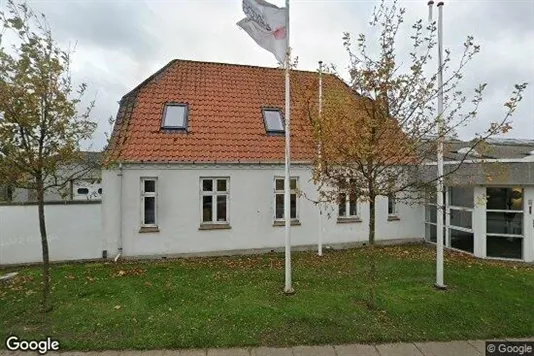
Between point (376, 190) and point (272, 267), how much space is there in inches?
180

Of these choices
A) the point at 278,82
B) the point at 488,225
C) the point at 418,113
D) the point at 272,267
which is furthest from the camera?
the point at 278,82

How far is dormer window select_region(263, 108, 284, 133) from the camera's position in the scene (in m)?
12.6

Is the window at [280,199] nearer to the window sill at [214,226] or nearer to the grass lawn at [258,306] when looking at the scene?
the window sill at [214,226]

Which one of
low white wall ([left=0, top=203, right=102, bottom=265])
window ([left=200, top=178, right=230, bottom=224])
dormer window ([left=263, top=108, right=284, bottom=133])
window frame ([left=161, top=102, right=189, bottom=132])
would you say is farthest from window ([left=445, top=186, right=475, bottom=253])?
low white wall ([left=0, top=203, right=102, bottom=265])

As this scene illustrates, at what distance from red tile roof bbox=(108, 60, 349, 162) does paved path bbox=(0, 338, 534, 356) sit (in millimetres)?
6515

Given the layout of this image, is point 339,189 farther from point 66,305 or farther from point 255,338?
point 66,305

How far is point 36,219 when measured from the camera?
33.8 feet

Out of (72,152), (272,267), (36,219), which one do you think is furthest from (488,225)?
(36,219)

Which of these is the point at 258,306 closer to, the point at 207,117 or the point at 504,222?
the point at 207,117

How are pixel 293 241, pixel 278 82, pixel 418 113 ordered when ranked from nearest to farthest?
1. pixel 418 113
2. pixel 293 241
3. pixel 278 82

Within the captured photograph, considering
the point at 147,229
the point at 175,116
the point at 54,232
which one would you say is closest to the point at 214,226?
the point at 147,229

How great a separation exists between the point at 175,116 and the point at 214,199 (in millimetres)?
3325

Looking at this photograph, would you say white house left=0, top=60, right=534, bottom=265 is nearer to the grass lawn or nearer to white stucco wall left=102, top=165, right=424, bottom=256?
white stucco wall left=102, top=165, right=424, bottom=256

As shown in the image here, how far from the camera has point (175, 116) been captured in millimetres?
11953
